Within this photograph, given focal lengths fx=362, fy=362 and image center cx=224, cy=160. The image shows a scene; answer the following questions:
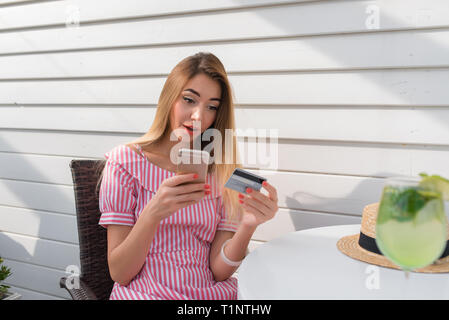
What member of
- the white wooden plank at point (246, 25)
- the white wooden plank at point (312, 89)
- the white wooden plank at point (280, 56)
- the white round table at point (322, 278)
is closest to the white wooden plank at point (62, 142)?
the white wooden plank at point (312, 89)

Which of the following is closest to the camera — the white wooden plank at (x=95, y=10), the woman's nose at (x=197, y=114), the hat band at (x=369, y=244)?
the hat band at (x=369, y=244)

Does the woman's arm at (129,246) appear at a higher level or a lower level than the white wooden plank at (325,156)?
lower

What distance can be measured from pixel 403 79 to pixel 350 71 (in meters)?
0.22

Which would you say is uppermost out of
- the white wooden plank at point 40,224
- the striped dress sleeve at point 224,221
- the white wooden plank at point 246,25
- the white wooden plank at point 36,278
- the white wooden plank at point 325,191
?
the white wooden plank at point 246,25

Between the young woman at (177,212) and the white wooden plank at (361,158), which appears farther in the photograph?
the white wooden plank at (361,158)

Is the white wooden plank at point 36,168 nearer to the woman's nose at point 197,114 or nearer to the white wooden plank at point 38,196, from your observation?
the white wooden plank at point 38,196

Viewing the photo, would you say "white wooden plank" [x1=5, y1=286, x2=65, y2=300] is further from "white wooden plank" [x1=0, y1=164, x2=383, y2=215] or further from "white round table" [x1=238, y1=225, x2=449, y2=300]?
"white round table" [x1=238, y1=225, x2=449, y2=300]

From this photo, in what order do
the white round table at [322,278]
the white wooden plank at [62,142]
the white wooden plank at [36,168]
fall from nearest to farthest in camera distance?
the white round table at [322,278], the white wooden plank at [62,142], the white wooden plank at [36,168]

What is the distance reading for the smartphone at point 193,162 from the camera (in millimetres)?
1186

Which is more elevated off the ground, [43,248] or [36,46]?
[36,46]

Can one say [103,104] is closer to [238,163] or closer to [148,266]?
[238,163]

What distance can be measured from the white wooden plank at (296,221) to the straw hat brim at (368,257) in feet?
1.28

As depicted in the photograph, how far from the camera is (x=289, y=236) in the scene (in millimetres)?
1407

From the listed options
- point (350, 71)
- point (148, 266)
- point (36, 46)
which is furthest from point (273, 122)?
Answer: point (36, 46)
